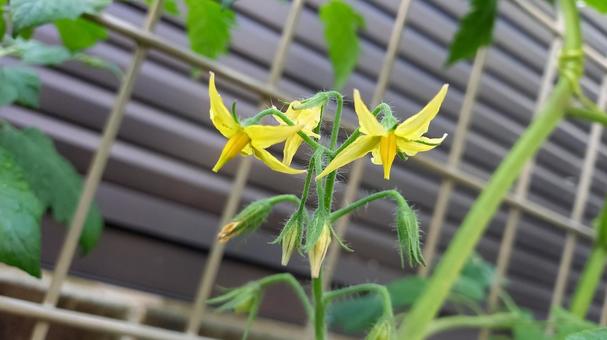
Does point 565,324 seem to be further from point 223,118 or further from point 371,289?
point 223,118

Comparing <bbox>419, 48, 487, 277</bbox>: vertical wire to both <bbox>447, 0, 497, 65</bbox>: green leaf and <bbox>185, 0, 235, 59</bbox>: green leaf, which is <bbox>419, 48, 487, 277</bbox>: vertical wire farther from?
<bbox>185, 0, 235, 59</bbox>: green leaf

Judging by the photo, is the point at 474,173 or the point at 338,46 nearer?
the point at 338,46

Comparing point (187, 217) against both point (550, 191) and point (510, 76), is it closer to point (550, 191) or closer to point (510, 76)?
point (510, 76)

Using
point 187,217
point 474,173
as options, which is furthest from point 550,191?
point 187,217

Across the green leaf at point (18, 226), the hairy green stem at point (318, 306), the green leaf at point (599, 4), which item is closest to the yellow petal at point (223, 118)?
the hairy green stem at point (318, 306)

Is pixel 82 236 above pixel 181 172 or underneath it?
underneath

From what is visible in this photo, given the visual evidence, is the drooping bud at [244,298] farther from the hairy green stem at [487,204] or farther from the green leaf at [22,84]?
the green leaf at [22,84]

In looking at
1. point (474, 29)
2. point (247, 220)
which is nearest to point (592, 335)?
point (247, 220)
